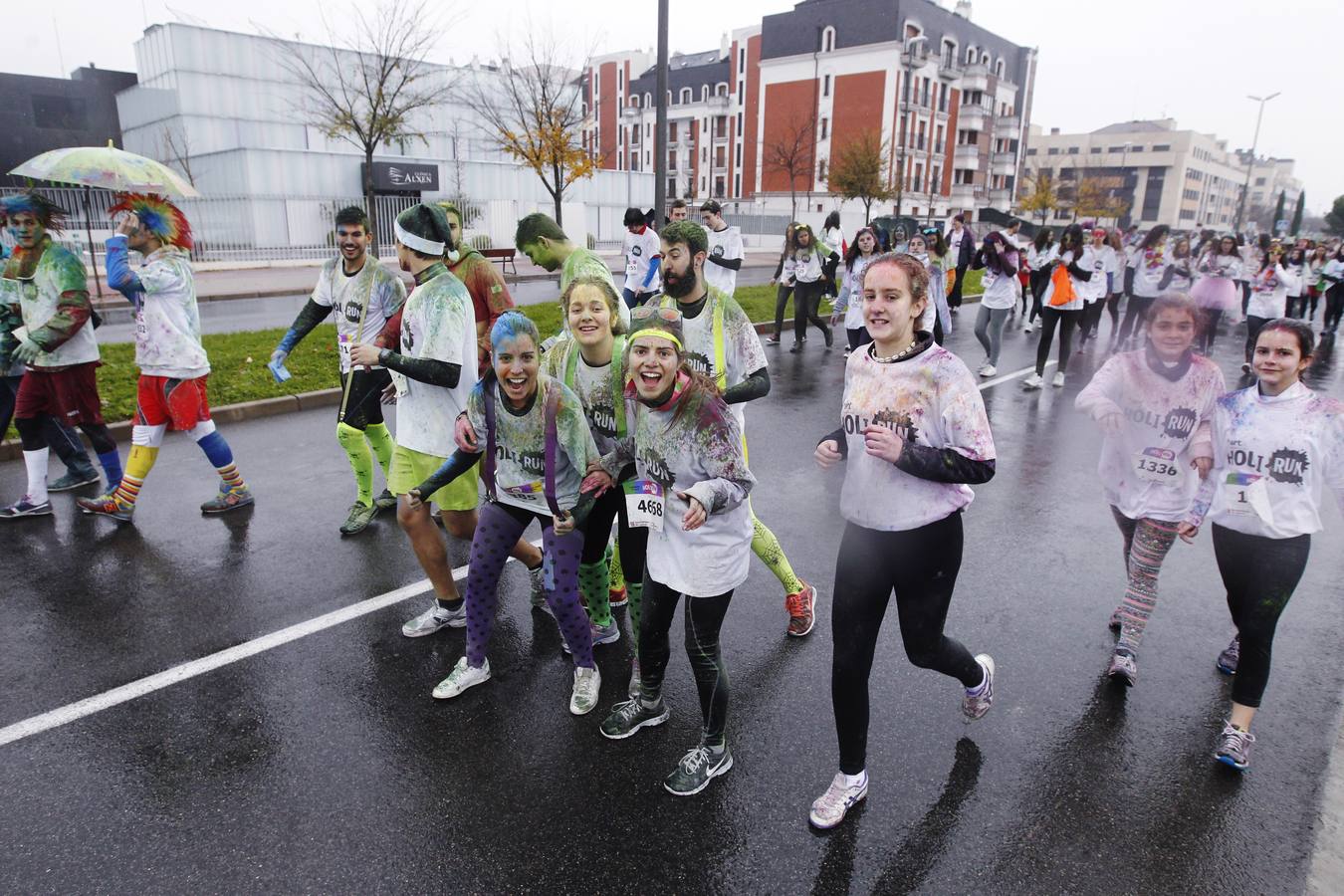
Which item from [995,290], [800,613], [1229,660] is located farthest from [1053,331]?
[800,613]

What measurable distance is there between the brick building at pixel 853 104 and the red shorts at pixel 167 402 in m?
48.1

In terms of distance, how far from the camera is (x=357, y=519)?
5578mm

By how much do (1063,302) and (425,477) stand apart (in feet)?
29.5

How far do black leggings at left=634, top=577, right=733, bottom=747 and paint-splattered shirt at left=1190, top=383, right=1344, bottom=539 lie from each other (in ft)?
6.55

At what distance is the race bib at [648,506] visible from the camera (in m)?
2.95

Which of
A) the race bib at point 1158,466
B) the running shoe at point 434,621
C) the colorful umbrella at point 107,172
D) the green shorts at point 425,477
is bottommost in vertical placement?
the running shoe at point 434,621

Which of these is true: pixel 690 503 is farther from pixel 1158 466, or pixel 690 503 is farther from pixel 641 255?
pixel 641 255

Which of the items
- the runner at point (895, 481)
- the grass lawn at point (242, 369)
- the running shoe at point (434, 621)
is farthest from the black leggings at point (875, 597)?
the grass lawn at point (242, 369)

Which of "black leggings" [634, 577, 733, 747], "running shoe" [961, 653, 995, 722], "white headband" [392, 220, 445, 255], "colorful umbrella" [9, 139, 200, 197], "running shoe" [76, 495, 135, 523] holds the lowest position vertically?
"running shoe" [76, 495, 135, 523]

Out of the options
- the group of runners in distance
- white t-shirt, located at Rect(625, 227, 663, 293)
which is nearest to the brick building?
white t-shirt, located at Rect(625, 227, 663, 293)

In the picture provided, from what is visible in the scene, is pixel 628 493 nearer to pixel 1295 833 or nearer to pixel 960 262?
pixel 1295 833

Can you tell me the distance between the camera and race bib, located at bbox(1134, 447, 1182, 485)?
3609mm

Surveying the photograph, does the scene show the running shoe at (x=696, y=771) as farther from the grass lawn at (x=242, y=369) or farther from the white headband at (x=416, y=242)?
the grass lawn at (x=242, y=369)

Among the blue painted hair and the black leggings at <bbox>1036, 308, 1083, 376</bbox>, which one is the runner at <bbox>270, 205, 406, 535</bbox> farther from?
the black leggings at <bbox>1036, 308, 1083, 376</bbox>
